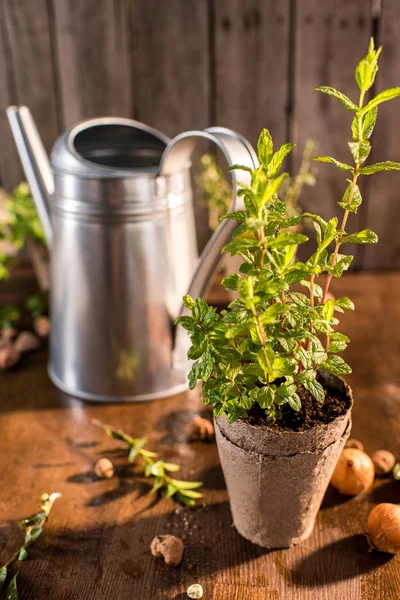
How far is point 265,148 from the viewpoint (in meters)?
0.49

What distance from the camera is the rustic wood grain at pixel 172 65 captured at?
1.11 m

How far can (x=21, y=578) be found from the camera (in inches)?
21.6

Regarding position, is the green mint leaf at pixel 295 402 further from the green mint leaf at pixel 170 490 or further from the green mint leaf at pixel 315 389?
the green mint leaf at pixel 170 490

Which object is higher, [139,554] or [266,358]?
[266,358]

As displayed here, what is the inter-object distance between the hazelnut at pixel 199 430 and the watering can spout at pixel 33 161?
1.04 ft

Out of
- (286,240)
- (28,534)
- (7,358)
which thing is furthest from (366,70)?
(7,358)

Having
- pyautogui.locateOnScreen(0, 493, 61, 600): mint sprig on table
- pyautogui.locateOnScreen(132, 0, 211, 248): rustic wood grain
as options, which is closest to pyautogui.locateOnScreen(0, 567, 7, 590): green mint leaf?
pyautogui.locateOnScreen(0, 493, 61, 600): mint sprig on table

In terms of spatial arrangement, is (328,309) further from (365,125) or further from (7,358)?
(7,358)

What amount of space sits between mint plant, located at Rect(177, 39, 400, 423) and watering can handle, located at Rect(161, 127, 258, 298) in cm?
14

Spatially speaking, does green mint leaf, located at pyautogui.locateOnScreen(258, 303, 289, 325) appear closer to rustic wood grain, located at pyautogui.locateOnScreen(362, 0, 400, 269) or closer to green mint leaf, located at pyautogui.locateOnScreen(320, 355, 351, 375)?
green mint leaf, located at pyautogui.locateOnScreen(320, 355, 351, 375)

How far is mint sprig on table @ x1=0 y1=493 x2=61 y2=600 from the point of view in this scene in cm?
53

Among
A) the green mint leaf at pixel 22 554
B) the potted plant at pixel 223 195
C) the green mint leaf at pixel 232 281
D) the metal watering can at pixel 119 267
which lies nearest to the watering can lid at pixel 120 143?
the metal watering can at pixel 119 267

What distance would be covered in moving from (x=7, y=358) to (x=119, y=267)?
0.84 ft

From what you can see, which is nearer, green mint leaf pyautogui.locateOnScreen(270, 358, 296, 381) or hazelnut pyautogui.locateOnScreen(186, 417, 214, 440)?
green mint leaf pyautogui.locateOnScreen(270, 358, 296, 381)
